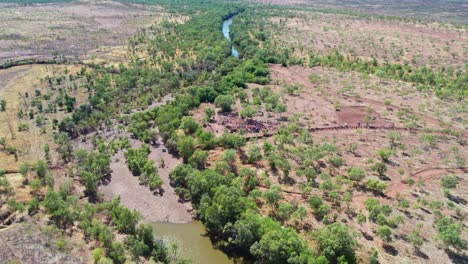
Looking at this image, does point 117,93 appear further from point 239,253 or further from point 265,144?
point 239,253

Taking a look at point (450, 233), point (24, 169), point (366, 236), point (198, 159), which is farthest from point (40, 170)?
point (450, 233)

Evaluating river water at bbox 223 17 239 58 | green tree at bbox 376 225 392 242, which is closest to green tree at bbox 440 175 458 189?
green tree at bbox 376 225 392 242

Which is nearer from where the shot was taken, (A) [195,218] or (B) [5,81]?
(A) [195,218]

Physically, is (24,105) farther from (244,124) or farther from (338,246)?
(338,246)

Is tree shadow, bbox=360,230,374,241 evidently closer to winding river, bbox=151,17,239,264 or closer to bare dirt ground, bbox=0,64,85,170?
winding river, bbox=151,17,239,264

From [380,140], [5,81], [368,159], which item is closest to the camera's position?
[368,159]

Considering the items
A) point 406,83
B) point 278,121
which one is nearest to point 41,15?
point 278,121

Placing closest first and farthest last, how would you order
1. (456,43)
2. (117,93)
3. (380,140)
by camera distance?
(380,140) → (117,93) → (456,43)
